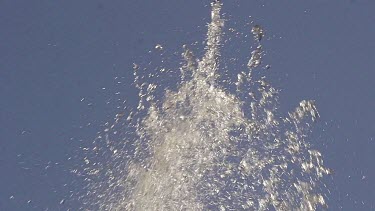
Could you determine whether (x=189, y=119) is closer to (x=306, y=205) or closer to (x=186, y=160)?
(x=186, y=160)

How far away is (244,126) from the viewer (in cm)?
1460

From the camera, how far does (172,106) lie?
14617 millimetres

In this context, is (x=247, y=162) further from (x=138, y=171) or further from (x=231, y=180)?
(x=138, y=171)

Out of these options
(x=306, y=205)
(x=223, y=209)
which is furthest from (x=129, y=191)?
(x=306, y=205)

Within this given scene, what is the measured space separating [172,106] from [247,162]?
1252 mm

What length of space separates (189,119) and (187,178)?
0.85m

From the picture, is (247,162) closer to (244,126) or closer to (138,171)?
(244,126)

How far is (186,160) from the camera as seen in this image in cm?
1438

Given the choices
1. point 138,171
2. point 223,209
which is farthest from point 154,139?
point 223,209

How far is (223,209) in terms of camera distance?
1391cm

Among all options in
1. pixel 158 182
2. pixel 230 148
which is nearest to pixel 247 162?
pixel 230 148

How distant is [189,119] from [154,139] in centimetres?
55

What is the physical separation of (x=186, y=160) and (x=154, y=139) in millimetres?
506

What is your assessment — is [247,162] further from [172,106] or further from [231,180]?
[172,106]
